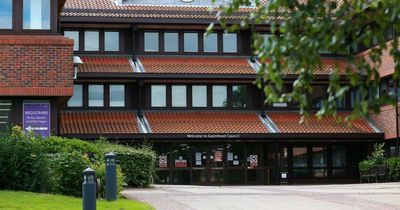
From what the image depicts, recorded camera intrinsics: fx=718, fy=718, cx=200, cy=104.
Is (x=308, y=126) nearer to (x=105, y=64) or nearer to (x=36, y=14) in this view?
(x=105, y=64)

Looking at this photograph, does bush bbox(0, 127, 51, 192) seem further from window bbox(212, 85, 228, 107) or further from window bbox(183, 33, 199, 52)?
window bbox(183, 33, 199, 52)

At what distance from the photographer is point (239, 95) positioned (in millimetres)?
39219

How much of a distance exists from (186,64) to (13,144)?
886 inches

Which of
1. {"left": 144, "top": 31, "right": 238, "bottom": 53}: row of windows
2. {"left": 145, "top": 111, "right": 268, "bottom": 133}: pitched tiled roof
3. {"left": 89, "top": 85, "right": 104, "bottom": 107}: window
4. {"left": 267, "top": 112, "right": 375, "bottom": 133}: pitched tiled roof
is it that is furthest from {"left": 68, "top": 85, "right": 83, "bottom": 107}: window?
{"left": 267, "top": 112, "right": 375, "bottom": 133}: pitched tiled roof

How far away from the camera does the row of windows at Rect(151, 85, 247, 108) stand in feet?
126

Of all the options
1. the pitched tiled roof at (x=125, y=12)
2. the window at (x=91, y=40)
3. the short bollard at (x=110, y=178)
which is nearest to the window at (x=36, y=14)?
the short bollard at (x=110, y=178)

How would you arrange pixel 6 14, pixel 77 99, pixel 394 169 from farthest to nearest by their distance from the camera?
pixel 77 99 < pixel 394 169 < pixel 6 14

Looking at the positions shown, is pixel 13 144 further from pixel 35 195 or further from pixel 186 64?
pixel 186 64

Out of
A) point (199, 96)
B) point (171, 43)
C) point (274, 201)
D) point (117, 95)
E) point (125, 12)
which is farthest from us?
point (171, 43)

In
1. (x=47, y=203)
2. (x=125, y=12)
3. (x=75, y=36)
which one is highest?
(x=125, y=12)

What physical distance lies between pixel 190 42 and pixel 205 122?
5.14 meters

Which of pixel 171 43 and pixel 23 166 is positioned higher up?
pixel 171 43

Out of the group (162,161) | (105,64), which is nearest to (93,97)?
(105,64)

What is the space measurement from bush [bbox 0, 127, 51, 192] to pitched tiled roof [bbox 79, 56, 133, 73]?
20.0m
